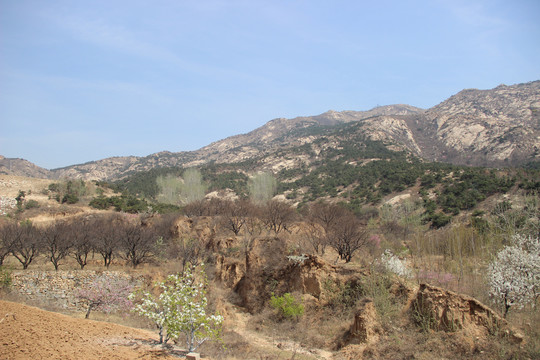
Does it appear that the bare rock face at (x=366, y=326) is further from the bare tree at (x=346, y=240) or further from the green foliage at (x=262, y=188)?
the green foliage at (x=262, y=188)

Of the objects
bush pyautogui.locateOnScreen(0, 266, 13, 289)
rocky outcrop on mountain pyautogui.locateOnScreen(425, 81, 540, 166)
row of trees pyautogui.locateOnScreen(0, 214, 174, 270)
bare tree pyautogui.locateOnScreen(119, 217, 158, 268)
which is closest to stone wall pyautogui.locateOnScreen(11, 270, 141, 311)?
bush pyautogui.locateOnScreen(0, 266, 13, 289)

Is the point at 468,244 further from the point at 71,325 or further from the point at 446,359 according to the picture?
the point at 71,325

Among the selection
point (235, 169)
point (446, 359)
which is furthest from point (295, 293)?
point (235, 169)

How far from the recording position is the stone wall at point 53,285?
20578 mm

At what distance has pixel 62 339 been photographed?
9.00m

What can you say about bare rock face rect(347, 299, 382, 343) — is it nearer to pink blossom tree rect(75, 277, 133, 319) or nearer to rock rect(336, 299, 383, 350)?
rock rect(336, 299, 383, 350)

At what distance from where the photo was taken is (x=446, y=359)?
35.7ft

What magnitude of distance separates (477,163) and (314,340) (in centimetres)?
10850

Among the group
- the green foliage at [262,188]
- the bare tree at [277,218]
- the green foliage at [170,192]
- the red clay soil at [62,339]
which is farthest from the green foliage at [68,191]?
the red clay soil at [62,339]

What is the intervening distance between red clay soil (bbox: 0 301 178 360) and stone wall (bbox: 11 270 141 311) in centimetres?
1159

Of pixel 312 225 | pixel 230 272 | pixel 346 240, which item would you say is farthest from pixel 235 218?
pixel 346 240

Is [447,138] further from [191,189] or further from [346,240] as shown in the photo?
[346,240]

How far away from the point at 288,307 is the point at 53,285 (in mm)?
15167

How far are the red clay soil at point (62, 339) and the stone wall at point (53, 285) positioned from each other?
11.6 metres
